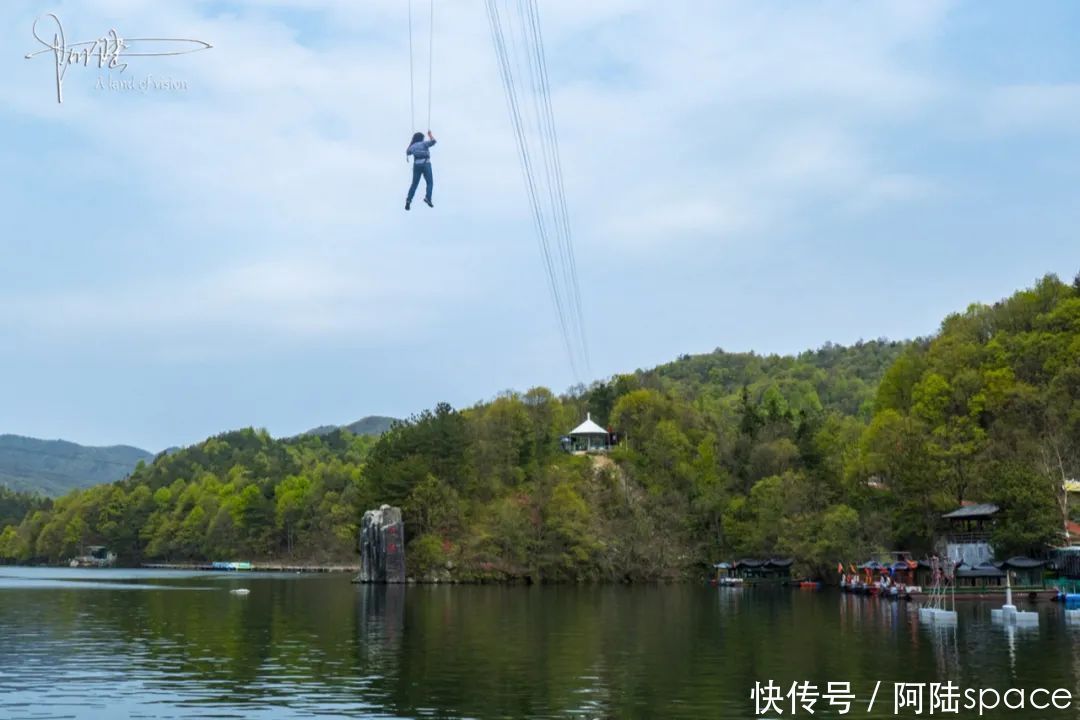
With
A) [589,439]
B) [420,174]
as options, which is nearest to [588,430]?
[589,439]

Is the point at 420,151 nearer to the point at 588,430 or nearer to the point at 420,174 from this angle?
the point at 420,174

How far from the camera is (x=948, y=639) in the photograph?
149 ft

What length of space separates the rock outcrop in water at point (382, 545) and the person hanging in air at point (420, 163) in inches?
3088

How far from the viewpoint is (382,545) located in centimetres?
10400

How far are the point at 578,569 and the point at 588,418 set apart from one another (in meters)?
28.2

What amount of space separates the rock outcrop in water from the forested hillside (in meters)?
2.58

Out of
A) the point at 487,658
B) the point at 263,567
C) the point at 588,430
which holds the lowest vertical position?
the point at 263,567

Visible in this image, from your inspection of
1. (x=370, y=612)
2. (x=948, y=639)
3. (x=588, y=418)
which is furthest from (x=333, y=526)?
(x=948, y=639)

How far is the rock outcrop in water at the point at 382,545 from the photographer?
103750 millimetres

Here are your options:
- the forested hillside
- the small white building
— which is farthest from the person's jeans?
the small white building

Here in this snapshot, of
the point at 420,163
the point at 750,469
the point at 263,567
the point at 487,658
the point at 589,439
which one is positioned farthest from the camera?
the point at 263,567

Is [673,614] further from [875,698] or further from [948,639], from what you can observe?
[875,698]

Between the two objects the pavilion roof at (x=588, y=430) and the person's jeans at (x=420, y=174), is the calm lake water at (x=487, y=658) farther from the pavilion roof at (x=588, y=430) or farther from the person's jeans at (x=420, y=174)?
the pavilion roof at (x=588, y=430)

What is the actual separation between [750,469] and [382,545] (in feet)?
138
